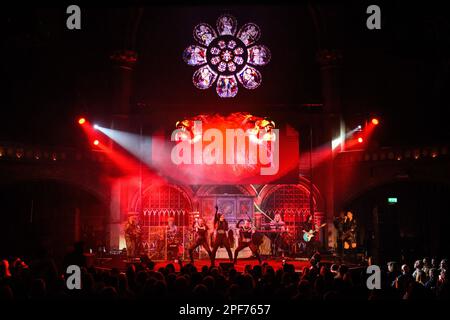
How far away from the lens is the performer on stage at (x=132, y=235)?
2234 centimetres

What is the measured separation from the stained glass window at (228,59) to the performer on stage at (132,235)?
8300 millimetres

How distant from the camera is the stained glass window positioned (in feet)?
87.3

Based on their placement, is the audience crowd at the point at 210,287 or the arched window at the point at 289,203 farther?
the arched window at the point at 289,203

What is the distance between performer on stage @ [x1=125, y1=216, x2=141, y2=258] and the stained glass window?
8300mm

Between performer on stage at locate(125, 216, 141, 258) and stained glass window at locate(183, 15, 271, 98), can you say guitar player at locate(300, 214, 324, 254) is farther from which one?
stained glass window at locate(183, 15, 271, 98)

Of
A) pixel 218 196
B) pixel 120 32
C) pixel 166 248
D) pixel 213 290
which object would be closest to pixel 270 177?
pixel 218 196

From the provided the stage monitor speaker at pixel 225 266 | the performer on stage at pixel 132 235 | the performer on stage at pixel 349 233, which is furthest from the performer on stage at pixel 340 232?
the stage monitor speaker at pixel 225 266

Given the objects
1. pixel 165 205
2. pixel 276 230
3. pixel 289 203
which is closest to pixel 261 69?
pixel 289 203

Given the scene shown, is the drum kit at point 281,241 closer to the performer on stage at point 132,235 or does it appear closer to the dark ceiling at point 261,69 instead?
the performer on stage at point 132,235

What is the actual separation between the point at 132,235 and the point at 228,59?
1068 cm

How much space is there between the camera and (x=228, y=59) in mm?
26828

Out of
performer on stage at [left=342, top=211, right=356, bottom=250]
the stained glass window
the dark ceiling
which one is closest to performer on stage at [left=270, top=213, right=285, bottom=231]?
performer on stage at [left=342, top=211, right=356, bottom=250]

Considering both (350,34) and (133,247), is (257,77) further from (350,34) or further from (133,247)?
(133,247)

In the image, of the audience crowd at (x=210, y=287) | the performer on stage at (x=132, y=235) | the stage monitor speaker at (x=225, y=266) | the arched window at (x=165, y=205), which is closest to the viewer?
the audience crowd at (x=210, y=287)
